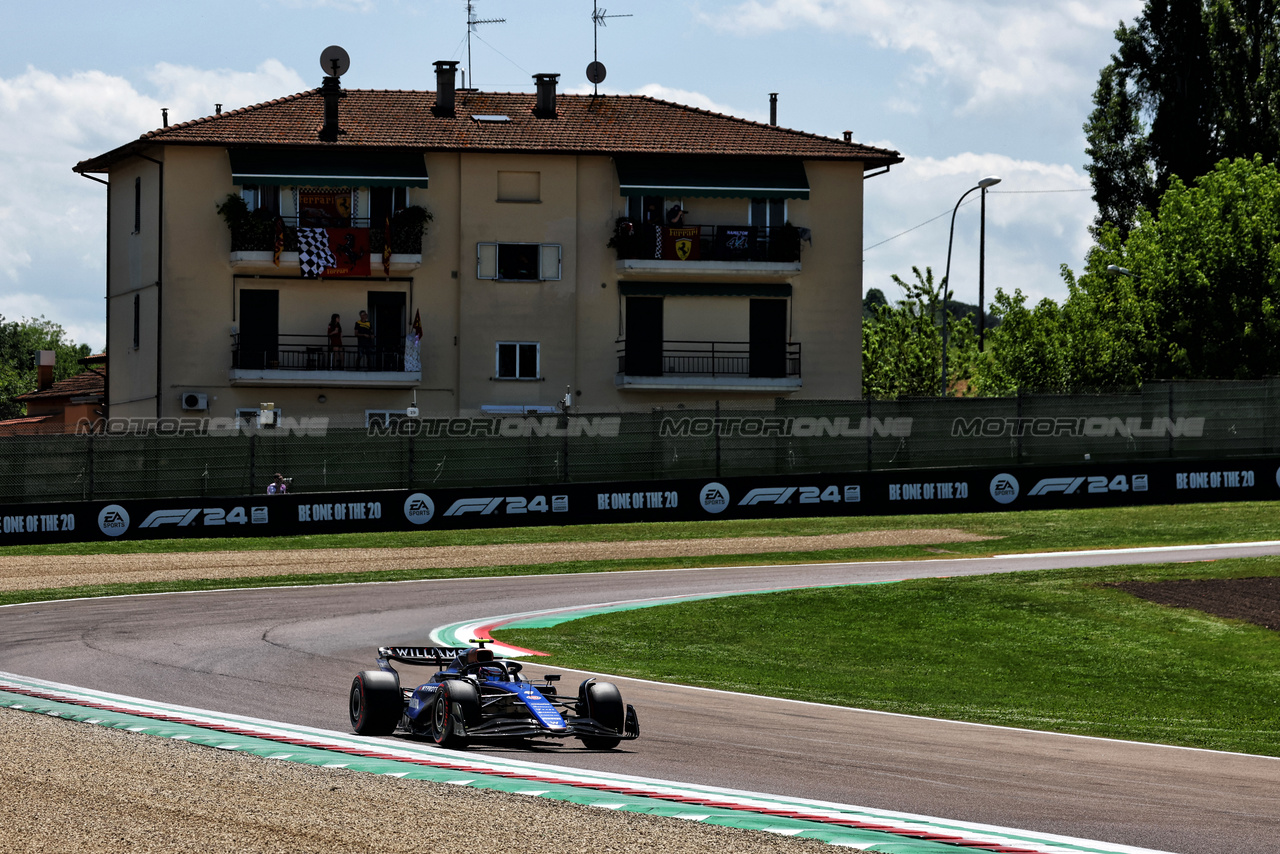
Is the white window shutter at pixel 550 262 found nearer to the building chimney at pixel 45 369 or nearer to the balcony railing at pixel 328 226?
the balcony railing at pixel 328 226

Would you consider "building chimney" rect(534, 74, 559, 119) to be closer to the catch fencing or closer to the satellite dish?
the satellite dish

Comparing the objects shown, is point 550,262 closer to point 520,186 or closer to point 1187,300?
point 520,186

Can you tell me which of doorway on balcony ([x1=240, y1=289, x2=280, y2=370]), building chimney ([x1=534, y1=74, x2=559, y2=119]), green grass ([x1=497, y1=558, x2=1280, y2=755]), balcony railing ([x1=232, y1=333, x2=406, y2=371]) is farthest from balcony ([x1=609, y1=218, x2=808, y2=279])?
green grass ([x1=497, y1=558, x2=1280, y2=755])

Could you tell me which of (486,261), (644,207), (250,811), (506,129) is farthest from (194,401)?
(250,811)

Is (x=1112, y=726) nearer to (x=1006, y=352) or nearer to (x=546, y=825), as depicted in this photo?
(x=546, y=825)

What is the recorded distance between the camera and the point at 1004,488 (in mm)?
36500

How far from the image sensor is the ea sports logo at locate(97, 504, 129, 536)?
108 ft

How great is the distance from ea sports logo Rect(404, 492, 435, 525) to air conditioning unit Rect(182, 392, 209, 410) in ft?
44.4

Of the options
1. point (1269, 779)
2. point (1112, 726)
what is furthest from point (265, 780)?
point (1112, 726)

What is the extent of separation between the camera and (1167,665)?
18.6 metres

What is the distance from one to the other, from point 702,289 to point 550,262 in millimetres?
5150

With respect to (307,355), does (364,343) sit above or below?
above

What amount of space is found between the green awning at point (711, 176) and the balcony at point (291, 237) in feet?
22.8

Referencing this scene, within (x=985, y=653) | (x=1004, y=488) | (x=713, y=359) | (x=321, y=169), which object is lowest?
(x=985, y=653)
